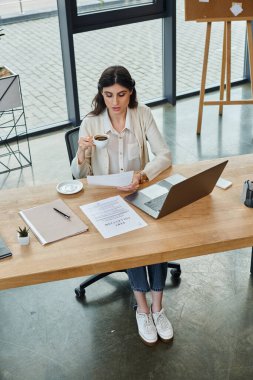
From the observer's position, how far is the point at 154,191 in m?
2.95

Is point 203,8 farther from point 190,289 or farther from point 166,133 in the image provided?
point 190,289

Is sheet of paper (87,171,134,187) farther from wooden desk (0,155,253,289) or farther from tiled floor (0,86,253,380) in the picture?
tiled floor (0,86,253,380)

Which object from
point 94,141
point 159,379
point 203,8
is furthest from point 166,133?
point 159,379

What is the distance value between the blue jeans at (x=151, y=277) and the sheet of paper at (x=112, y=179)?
1.53 feet

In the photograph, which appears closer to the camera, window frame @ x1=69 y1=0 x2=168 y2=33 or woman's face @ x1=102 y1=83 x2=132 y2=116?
woman's face @ x1=102 y1=83 x2=132 y2=116

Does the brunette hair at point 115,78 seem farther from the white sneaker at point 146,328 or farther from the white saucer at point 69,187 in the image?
the white sneaker at point 146,328

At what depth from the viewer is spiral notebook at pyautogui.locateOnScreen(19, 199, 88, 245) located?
263cm

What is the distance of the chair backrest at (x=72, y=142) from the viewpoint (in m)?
3.35

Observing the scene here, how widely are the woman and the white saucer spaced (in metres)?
0.18

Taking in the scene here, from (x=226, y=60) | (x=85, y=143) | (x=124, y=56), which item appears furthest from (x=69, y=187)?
(x=124, y=56)

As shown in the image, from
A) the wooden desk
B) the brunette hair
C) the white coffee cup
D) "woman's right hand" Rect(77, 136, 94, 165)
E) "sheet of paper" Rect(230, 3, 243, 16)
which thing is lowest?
the wooden desk

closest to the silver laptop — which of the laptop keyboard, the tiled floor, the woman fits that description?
the laptop keyboard

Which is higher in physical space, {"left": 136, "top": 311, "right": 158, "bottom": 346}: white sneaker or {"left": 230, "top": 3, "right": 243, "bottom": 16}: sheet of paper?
{"left": 230, "top": 3, "right": 243, "bottom": 16}: sheet of paper

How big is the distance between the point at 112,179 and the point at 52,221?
0.39 metres
